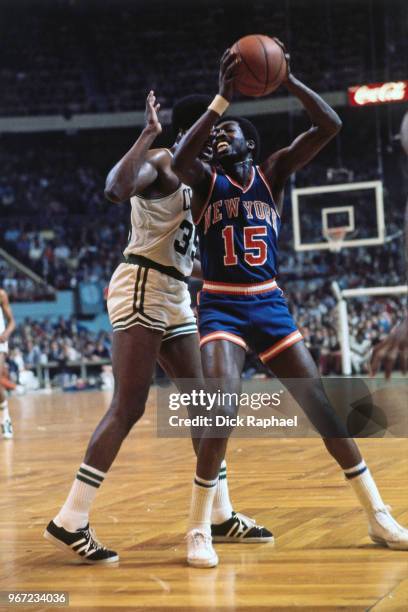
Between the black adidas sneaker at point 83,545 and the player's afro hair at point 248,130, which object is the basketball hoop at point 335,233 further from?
the black adidas sneaker at point 83,545

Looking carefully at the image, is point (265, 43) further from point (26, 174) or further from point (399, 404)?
point (26, 174)

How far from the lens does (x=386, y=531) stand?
353 cm

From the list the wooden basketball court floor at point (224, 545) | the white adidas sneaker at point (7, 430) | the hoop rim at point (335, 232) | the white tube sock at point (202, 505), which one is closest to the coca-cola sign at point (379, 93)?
the hoop rim at point (335, 232)

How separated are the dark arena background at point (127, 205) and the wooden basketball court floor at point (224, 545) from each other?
0.20 feet

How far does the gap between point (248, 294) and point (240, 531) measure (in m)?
0.99

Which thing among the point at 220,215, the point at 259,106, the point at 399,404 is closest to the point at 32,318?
the point at 259,106

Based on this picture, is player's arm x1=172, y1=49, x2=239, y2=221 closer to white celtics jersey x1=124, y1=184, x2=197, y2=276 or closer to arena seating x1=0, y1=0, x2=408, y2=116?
white celtics jersey x1=124, y1=184, x2=197, y2=276

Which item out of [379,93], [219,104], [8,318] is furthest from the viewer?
[379,93]

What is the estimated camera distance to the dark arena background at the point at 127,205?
7379 mm

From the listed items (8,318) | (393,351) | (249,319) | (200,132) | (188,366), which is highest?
(200,132)

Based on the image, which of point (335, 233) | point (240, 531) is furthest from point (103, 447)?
point (335, 233)

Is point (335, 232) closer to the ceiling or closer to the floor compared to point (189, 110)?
closer to the floor

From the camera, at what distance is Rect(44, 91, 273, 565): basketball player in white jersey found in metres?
3.53

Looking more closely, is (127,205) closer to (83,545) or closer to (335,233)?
(335,233)
